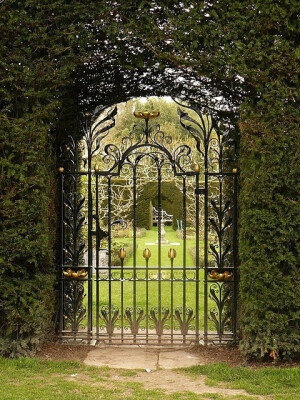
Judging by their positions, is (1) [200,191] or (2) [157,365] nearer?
(2) [157,365]

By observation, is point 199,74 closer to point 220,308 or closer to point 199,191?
point 199,191

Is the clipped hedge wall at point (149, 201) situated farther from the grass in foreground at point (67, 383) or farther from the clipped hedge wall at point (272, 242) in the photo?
the grass in foreground at point (67, 383)

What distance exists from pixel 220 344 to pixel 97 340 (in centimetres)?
135

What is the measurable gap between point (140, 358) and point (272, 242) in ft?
5.94

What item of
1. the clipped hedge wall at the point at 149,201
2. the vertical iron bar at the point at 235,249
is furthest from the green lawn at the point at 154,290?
the vertical iron bar at the point at 235,249

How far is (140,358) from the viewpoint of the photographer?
5492 millimetres

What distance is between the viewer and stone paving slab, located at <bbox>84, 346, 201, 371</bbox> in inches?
206

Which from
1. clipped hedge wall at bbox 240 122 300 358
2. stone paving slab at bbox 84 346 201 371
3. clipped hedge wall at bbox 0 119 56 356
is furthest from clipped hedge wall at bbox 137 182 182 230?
clipped hedge wall at bbox 240 122 300 358

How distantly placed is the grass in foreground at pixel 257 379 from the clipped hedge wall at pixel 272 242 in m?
0.25

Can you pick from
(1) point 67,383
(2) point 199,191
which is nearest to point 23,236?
(1) point 67,383

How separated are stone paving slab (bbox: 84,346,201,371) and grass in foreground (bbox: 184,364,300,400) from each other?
12.6 inches

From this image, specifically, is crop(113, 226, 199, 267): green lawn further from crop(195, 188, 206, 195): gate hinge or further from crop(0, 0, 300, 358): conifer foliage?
crop(0, 0, 300, 358): conifer foliage

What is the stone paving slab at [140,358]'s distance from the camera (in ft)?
17.2

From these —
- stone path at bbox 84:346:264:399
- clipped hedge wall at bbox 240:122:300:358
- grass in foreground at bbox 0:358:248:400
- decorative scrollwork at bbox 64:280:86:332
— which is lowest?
stone path at bbox 84:346:264:399
